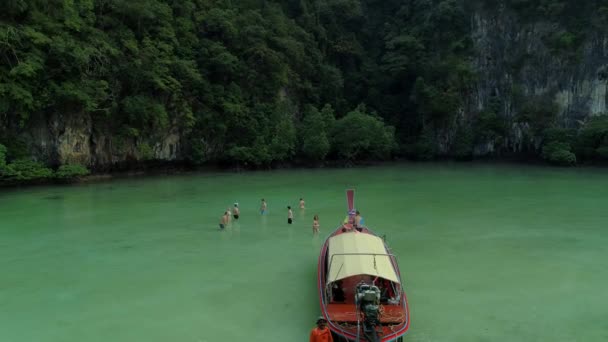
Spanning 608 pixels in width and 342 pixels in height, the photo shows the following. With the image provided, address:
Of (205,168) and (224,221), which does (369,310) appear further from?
(205,168)

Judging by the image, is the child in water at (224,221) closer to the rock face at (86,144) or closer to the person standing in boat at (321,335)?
the person standing in boat at (321,335)

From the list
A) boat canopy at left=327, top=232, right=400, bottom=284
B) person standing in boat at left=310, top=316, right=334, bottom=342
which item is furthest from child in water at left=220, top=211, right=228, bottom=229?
person standing in boat at left=310, top=316, right=334, bottom=342

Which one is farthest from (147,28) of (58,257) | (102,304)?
(102,304)

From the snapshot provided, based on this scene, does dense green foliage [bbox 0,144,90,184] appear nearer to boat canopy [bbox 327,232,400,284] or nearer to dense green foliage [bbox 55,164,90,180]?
dense green foliage [bbox 55,164,90,180]

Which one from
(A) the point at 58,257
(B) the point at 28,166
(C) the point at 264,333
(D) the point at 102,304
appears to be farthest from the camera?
(B) the point at 28,166

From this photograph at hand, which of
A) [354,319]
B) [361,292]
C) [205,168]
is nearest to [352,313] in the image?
[354,319]

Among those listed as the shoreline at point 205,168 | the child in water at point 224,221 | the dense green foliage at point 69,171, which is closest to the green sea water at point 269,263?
the child in water at point 224,221

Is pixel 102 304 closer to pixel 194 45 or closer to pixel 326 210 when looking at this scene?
pixel 326 210
